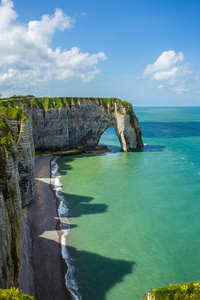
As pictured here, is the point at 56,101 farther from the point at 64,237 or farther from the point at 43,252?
the point at 43,252

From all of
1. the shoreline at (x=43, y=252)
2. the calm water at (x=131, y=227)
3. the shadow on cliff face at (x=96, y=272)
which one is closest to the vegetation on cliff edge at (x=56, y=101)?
the calm water at (x=131, y=227)

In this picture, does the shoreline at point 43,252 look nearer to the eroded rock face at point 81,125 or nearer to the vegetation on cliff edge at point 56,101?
A: the eroded rock face at point 81,125

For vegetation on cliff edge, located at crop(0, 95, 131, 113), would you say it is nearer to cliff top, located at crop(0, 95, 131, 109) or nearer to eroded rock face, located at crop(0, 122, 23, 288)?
cliff top, located at crop(0, 95, 131, 109)

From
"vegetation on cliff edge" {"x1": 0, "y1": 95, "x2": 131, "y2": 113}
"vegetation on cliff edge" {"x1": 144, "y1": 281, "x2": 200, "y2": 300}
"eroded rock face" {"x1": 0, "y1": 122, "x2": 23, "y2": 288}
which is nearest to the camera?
"vegetation on cliff edge" {"x1": 144, "y1": 281, "x2": 200, "y2": 300}

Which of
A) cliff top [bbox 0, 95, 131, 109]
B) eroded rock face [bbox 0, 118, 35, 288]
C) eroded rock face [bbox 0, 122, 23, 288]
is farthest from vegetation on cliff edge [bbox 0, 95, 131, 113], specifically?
eroded rock face [bbox 0, 122, 23, 288]

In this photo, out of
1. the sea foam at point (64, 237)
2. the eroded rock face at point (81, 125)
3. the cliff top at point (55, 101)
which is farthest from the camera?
the eroded rock face at point (81, 125)

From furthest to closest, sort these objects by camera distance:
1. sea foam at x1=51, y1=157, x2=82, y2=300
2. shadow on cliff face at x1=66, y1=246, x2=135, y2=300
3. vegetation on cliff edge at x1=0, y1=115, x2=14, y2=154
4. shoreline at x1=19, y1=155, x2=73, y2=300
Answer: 1. vegetation on cliff edge at x1=0, y1=115, x2=14, y2=154
2. sea foam at x1=51, y1=157, x2=82, y2=300
3. shadow on cliff face at x1=66, y1=246, x2=135, y2=300
4. shoreline at x1=19, y1=155, x2=73, y2=300

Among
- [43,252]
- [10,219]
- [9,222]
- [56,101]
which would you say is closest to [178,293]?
[9,222]
